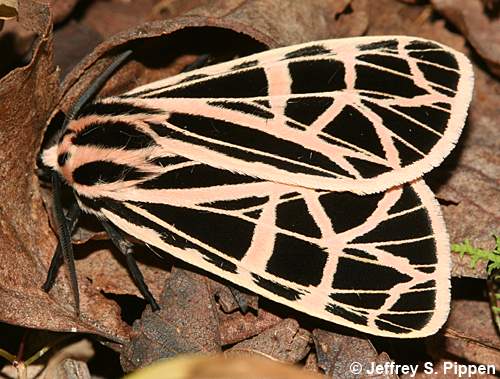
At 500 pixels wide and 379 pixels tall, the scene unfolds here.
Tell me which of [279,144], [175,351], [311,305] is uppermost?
[279,144]

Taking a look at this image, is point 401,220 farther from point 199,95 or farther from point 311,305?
point 199,95

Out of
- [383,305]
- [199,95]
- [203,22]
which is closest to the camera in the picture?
[383,305]

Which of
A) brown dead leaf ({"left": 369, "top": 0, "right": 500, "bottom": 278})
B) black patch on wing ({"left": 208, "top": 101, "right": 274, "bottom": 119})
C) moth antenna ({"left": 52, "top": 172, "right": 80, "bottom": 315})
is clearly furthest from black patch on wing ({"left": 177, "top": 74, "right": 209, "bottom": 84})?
brown dead leaf ({"left": 369, "top": 0, "right": 500, "bottom": 278})

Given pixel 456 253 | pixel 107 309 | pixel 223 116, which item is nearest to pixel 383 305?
pixel 456 253

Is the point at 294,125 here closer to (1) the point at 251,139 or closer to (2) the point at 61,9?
(1) the point at 251,139

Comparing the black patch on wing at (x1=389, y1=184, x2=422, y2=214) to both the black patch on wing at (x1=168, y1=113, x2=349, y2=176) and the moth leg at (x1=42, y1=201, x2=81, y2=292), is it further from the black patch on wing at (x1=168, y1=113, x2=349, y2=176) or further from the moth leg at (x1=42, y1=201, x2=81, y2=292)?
the moth leg at (x1=42, y1=201, x2=81, y2=292)

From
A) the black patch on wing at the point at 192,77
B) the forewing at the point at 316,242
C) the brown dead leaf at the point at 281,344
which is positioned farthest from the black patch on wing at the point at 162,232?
the black patch on wing at the point at 192,77
